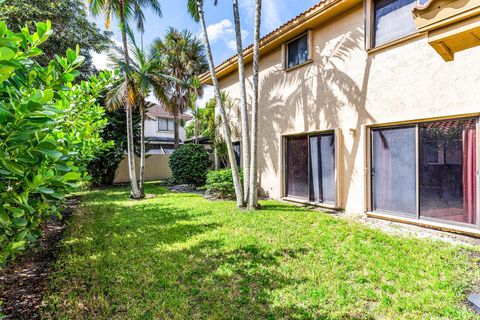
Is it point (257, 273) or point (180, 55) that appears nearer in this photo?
point (257, 273)

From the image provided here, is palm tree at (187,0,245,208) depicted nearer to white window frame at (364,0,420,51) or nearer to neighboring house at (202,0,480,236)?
neighboring house at (202,0,480,236)

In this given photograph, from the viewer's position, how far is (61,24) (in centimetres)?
1404

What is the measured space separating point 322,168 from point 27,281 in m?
8.11

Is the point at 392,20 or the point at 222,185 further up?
the point at 392,20

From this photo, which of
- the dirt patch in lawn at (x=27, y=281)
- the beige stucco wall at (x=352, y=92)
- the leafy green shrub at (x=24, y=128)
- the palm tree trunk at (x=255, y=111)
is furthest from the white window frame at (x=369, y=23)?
the dirt patch in lawn at (x=27, y=281)

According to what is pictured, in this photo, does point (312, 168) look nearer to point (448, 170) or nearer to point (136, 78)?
point (448, 170)

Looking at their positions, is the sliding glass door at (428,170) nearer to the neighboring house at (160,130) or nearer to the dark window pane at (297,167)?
the dark window pane at (297,167)

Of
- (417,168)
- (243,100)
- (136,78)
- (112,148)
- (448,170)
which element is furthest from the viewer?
(112,148)

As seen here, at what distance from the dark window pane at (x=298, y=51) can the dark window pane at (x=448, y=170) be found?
5.11 m

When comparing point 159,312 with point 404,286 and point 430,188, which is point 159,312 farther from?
point 430,188

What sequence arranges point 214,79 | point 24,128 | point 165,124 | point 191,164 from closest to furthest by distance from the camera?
point 24,128, point 214,79, point 191,164, point 165,124

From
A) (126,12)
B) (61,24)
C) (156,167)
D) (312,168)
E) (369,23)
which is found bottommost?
(156,167)

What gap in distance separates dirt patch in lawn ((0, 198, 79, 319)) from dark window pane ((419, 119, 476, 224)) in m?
8.00

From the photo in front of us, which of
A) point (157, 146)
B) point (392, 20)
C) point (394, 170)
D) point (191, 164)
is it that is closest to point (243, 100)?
point (392, 20)
